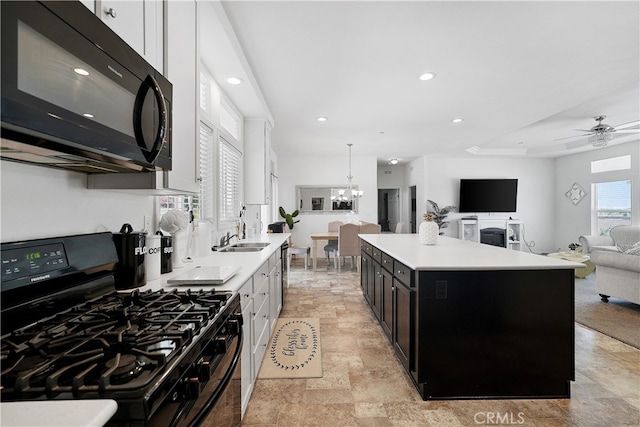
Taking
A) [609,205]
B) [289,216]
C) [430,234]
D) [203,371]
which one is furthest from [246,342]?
[609,205]

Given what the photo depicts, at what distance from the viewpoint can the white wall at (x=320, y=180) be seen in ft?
26.5

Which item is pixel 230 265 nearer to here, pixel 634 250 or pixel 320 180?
pixel 634 250

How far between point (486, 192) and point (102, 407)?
9.02 meters

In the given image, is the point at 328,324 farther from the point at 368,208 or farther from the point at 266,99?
the point at 368,208

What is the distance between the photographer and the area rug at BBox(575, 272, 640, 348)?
2990 mm

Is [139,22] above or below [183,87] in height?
above

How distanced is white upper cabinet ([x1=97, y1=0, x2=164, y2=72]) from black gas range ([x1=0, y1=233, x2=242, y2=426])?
2.67 ft

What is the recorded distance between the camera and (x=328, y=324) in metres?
3.32

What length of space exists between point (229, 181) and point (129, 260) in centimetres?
224

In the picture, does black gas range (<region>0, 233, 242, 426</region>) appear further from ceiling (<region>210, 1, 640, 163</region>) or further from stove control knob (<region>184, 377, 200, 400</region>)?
ceiling (<region>210, 1, 640, 163</region>)

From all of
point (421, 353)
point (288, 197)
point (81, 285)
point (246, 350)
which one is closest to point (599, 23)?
point (421, 353)

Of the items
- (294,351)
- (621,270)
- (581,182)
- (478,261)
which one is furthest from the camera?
(581,182)

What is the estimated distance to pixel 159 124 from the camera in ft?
3.99

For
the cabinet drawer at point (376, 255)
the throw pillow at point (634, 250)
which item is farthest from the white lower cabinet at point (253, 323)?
the throw pillow at point (634, 250)
